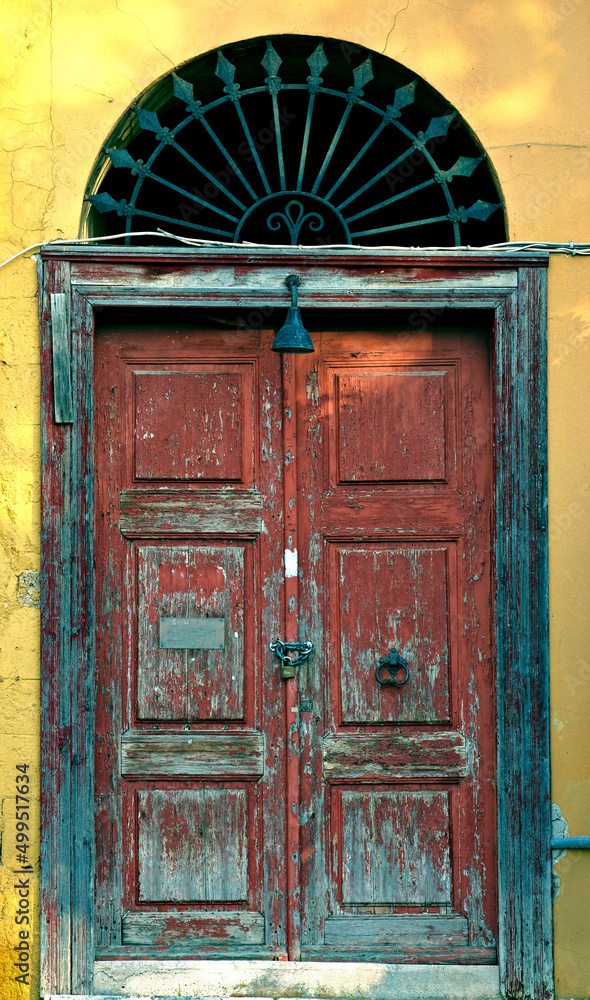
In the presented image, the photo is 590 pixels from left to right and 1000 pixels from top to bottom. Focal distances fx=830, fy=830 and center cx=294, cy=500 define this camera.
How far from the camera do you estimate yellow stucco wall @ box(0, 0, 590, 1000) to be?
3.33 metres

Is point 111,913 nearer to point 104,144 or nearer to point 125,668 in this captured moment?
point 125,668

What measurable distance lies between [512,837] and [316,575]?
128cm

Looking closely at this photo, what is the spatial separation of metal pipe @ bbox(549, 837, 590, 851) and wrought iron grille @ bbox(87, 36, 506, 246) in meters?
2.43

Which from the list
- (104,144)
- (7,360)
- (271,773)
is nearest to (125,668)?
(271,773)

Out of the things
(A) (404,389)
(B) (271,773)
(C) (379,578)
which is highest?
(A) (404,389)

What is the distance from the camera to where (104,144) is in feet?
11.0

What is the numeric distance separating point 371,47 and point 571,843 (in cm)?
327

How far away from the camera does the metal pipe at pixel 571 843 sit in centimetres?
324

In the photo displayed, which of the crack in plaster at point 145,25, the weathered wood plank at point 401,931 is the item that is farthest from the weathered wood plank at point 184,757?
the crack in plaster at point 145,25

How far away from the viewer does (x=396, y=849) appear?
134 inches

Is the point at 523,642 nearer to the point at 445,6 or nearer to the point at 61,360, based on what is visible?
the point at 61,360

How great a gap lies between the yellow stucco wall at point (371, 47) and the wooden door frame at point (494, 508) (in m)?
0.09

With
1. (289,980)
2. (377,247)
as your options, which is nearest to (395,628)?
(289,980)

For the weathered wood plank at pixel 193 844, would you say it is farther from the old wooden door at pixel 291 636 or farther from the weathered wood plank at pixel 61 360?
the weathered wood plank at pixel 61 360
